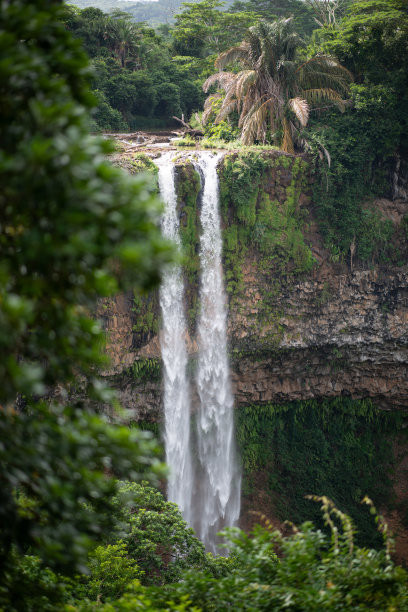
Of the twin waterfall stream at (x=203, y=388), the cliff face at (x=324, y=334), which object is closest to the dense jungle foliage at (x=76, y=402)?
the twin waterfall stream at (x=203, y=388)

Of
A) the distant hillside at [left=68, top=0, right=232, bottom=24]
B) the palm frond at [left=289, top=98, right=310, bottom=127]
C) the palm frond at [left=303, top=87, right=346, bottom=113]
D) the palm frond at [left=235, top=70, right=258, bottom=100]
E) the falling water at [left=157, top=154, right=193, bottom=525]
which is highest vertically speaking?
the distant hillside at [left=68, top=0, right=232, bottom=24]

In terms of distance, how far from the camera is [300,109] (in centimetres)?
1560

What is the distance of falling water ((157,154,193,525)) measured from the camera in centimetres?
1528

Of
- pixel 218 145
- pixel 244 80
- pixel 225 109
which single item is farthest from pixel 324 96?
pixel 218 145

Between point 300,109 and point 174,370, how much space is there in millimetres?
9482

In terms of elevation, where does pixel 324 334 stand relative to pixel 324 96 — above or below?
below

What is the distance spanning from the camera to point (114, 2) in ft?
255

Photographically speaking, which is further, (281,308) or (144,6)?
(144,6)

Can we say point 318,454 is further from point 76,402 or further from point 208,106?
point 76,402

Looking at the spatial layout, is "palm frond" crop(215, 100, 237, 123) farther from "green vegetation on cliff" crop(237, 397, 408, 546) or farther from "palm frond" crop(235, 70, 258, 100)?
"green vegetation on cliff" crop(237, 397, 408, 546)

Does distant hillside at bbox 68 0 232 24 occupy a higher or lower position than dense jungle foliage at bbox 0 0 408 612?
higher

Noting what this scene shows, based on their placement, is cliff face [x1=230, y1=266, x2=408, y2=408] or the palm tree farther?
cliff face [x1=230, y1=266, x2=408, y2=408]

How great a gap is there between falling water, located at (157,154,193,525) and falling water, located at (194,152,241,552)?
57cm

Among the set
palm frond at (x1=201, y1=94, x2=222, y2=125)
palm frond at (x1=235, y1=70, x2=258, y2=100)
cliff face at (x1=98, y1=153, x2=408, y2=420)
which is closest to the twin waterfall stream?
cliff face at (x1=98, y1=153, x2=408, y2=420)
